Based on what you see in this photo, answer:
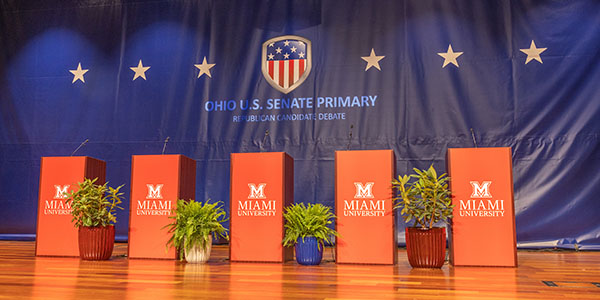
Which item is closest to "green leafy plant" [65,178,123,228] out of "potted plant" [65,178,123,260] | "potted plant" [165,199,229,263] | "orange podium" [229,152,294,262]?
"potted plant" [65,178,123,260]

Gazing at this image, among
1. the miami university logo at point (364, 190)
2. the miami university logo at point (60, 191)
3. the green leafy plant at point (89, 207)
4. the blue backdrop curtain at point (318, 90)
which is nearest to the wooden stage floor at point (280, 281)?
the green leafy plant at point (89, 207)

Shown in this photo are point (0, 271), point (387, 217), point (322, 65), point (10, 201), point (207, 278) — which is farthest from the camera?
point (10, 201)

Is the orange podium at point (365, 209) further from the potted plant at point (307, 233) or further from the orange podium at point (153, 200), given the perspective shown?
the orange podium at point (153, 200)

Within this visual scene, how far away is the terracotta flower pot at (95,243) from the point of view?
15.8ft

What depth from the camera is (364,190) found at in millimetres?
4656

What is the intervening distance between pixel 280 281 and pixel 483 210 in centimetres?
200

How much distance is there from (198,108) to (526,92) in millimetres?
4356

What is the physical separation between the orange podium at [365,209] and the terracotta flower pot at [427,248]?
228 millimetres

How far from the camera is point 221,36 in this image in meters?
7.54

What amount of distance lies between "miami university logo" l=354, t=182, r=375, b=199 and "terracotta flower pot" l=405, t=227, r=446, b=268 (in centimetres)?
53

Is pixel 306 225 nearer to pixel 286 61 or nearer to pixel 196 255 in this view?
pixel 196 255

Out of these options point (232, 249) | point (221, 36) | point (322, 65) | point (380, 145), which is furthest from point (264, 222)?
point (221, 36)

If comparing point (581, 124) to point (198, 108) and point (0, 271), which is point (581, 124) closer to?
point (198, 108)

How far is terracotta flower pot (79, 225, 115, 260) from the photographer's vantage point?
15.8ft
